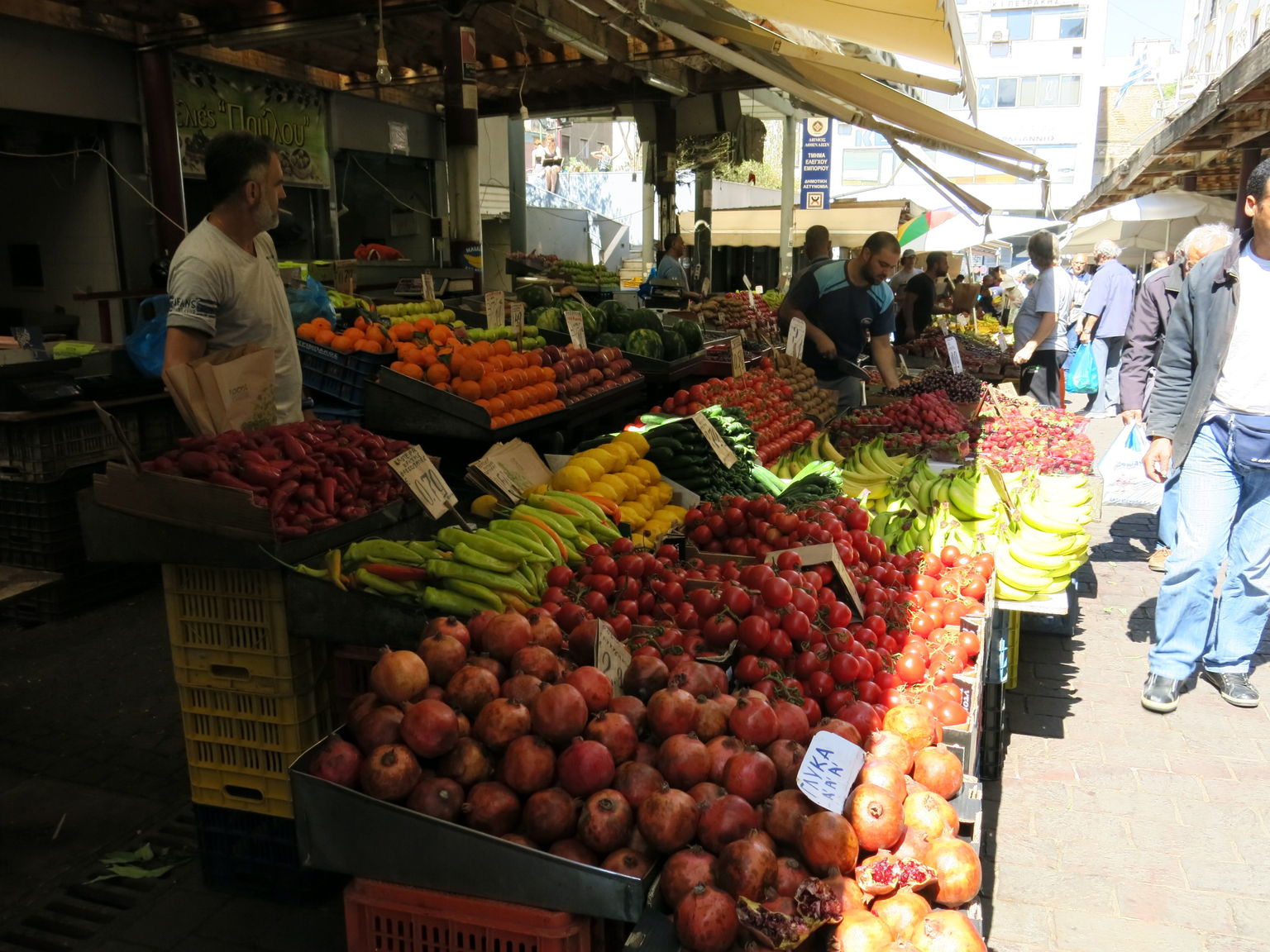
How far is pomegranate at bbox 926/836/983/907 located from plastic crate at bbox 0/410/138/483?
4.71 meters

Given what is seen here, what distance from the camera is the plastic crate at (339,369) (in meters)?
4.99

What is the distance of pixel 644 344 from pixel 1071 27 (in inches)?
2468

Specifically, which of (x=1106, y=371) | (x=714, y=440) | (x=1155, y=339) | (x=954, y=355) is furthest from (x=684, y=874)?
(x=1106, y=371)

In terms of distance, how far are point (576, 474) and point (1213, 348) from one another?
9.59 ft

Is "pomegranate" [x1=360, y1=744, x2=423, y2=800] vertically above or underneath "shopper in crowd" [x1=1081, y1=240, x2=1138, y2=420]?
underneath

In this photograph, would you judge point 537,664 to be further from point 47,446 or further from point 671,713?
point 47,446

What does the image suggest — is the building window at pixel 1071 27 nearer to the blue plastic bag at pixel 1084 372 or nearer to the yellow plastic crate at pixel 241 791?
the blue plastic bag at pixel 1084 372

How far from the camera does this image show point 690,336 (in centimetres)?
766

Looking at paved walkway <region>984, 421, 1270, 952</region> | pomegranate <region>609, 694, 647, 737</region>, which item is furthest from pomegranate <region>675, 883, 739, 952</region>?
paved walkway <region>984, 421, 1270, 952</region>

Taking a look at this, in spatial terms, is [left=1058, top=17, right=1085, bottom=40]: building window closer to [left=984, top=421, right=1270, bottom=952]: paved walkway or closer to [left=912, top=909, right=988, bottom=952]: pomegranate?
[left=984, top=421, right=1270, bottom=952]: paved walkway

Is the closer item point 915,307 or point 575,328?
point 575,328

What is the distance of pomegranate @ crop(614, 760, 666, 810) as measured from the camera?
6.14 ft

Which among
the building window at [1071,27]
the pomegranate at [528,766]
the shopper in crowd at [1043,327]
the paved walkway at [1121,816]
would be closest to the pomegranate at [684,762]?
the pomegranate at [528,766]

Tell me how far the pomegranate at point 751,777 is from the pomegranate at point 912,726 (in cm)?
51
